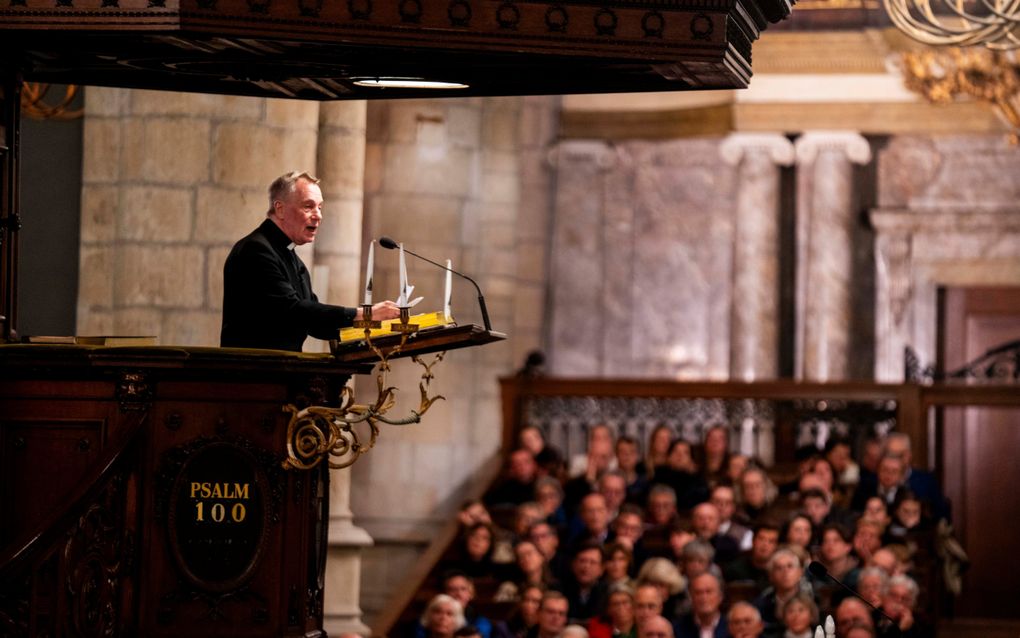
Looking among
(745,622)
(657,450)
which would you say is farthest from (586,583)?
(657,450)

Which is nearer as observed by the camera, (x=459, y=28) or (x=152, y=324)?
(x=459, y=28)

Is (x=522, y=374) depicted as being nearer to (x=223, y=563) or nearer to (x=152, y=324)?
(x=152, y=324)

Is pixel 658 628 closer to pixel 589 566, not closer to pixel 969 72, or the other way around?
pixel 589 566

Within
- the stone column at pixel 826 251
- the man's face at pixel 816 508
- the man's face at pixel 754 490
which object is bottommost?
the man's face at pixel 816 508

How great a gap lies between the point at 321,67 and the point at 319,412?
1.13 metres

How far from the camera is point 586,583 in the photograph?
1165 cm

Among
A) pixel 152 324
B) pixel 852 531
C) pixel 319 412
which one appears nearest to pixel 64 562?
pixel 319 412

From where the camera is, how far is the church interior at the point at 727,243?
48.9 ft

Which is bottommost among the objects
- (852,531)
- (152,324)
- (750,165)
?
(852,531)

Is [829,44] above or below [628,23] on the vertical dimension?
above

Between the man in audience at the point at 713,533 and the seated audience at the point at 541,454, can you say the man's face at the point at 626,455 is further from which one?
the man in audience at the point at 713,533

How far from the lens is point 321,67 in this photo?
6234 millimetres

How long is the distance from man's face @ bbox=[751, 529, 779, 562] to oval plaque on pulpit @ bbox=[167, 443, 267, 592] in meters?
6.33

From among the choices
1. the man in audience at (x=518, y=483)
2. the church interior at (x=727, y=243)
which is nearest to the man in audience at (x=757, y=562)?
the man in audience at (x=518, y=483)
